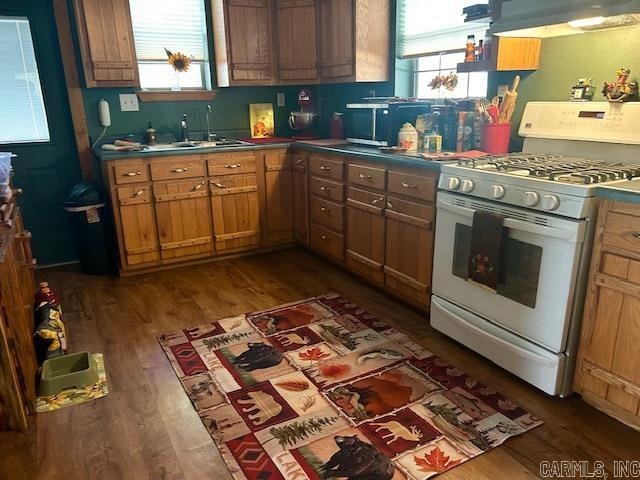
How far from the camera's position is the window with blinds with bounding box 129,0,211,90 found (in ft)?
12.5

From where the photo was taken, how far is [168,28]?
3.89 meters

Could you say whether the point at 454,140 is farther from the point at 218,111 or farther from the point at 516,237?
the point at 218,111

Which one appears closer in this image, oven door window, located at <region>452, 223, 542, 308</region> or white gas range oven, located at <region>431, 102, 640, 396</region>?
white gas range oven, located at <region>431, 102, 640, 396</region>

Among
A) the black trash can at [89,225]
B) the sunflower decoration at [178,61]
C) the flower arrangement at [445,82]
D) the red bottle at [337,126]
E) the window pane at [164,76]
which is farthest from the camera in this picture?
the red bottle at [337,126]

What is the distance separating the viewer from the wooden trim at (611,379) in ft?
5.84

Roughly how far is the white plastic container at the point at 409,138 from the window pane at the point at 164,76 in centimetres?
201

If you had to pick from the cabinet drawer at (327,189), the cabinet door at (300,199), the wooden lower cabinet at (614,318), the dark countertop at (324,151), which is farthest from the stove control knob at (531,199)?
the cabinet door at (300,199)

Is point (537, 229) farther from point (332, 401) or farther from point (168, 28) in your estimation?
point (168, 28)

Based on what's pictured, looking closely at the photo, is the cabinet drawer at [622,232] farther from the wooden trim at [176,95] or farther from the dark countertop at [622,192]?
the wooden trim at [176,95]

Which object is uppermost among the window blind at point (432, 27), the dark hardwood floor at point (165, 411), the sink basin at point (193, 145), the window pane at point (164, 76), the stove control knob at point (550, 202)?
the window blind at point (432, 27)

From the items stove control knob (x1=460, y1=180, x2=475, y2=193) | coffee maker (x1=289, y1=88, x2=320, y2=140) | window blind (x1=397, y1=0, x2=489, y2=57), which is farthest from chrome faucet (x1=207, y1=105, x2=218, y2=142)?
stove control knob (x1=460, y1=180, x2=475, y2=193)

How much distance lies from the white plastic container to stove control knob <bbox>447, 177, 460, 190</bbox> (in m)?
0.73

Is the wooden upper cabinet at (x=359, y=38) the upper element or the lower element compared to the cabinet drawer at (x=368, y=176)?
upper

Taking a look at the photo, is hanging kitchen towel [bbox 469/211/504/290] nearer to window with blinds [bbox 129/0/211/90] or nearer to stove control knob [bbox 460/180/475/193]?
stove control knob [bbox 460/180/475/193]
